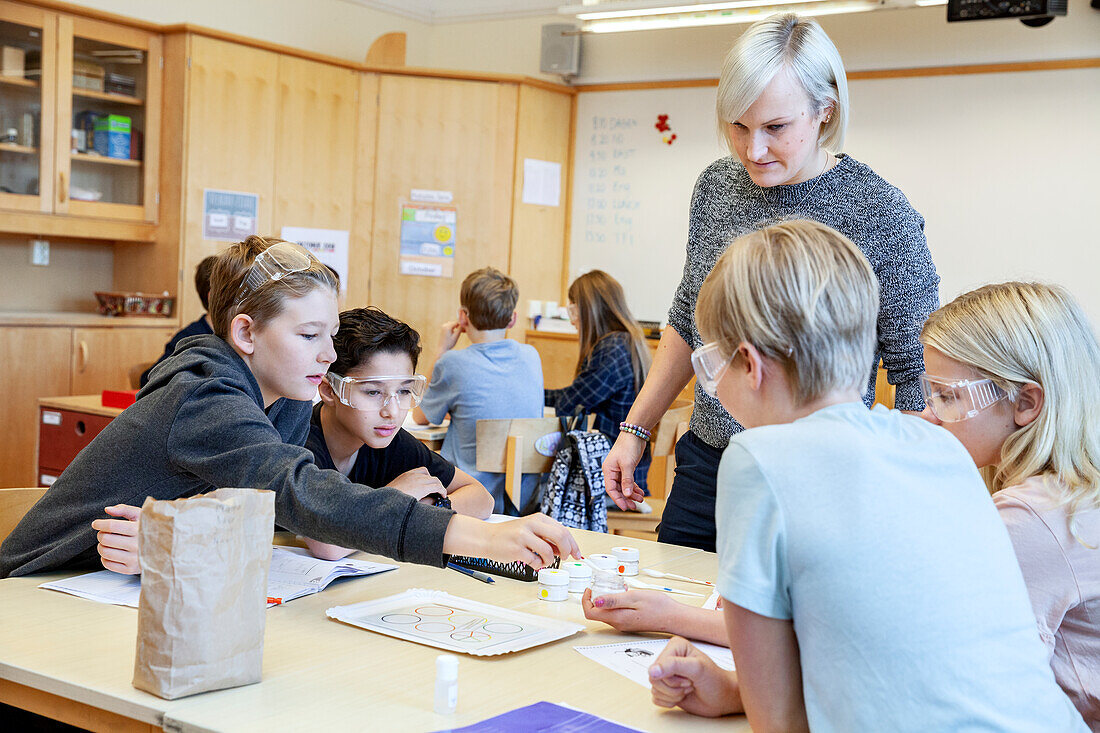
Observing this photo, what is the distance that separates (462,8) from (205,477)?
602 centimetres

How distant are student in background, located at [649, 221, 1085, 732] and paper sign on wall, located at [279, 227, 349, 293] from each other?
A: 516 centimetres

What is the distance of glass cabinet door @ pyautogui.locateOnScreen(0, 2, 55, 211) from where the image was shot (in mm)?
4988

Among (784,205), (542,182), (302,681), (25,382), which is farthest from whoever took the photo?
(542,182)

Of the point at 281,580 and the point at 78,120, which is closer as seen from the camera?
the point at 281,580

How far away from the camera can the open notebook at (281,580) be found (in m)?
1.48

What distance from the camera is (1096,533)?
1285 millimetres

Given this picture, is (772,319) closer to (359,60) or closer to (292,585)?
(292,585)

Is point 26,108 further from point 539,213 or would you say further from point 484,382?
point 484,382

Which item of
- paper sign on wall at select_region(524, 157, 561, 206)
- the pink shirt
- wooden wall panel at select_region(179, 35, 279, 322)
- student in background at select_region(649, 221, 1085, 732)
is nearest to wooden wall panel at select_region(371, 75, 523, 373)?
paper sign on wall at select_region(524, 157, 561, 206)

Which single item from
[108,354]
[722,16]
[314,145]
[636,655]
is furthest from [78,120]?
[636,655]

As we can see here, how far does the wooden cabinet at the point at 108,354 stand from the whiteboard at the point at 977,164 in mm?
2822

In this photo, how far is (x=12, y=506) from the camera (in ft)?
6.27

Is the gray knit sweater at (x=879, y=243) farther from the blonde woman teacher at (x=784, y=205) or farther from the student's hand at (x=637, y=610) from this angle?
the student's hand at (x=637, y=610)

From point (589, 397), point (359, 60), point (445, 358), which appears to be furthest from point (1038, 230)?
point (359, 60)
